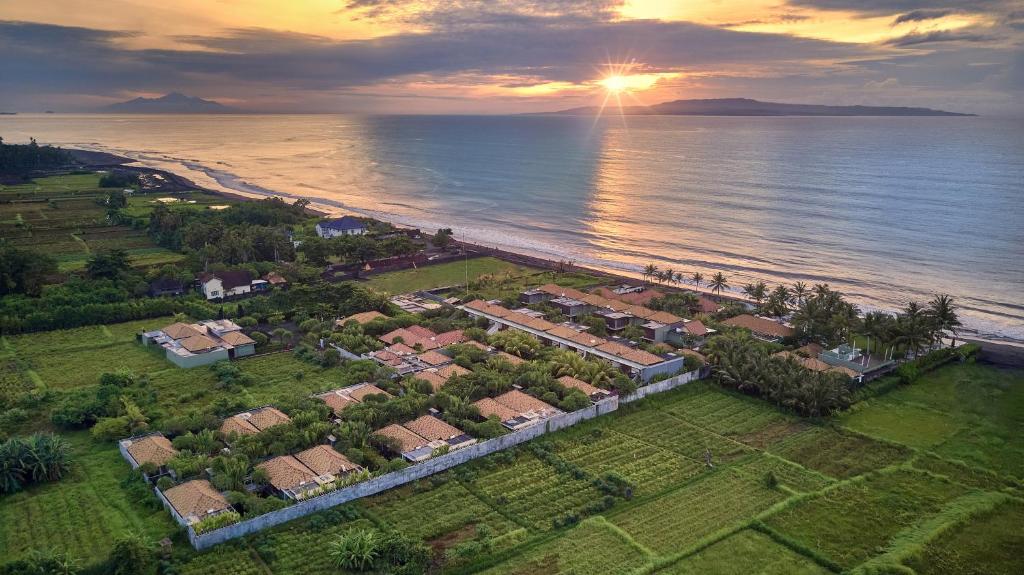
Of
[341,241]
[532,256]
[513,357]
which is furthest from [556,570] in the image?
[532,256]

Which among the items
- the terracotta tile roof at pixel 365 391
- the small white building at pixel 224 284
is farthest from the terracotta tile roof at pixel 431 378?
the small white building at pixel 224 284

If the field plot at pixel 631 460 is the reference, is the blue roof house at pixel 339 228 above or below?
above

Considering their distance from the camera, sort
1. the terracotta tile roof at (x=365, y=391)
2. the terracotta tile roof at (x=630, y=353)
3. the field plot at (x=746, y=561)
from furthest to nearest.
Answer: the terracotta tile roof at (x=630, y=353) < the terracotta tile roof at (x=365, y=391) < the field plot at (x=746, y=561)

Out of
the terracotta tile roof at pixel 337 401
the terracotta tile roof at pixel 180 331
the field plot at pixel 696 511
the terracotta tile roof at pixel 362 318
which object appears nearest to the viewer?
the field plot at pixel 696 511

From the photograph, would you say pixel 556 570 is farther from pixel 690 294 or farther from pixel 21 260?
pixel 21 260

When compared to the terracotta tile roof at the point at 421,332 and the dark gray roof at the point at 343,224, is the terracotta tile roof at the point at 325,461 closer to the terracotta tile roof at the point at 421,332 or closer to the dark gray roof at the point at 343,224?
the terracotta tile roof at the point at 421,332

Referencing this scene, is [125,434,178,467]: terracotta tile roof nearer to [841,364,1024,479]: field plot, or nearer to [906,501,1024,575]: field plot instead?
[906,501,1024,575]: field plot

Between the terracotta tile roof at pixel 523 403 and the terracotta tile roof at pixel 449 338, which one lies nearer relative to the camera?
the terracotta tile roof at pixel 523 403

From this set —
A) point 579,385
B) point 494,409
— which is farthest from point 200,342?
point 579,385
